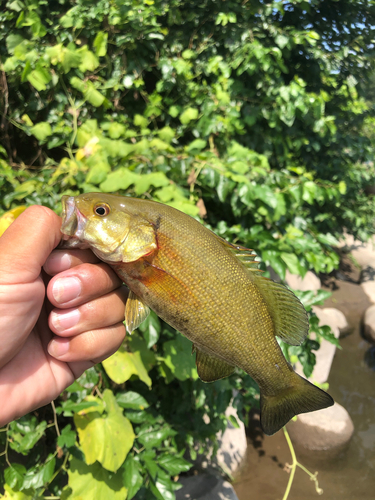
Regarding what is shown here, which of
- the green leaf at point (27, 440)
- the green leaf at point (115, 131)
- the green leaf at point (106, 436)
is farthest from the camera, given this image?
the green leaf at point (115, 131)

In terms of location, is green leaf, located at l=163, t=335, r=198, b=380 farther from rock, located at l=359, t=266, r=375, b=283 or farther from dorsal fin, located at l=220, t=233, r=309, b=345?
rock, located at l=359, t=266, r=375, b=283

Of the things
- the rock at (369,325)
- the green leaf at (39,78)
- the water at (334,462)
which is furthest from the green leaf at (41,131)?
the rock at (369,325)

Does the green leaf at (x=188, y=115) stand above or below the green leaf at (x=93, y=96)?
below

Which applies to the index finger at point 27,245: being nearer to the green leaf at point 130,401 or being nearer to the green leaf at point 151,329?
the green leaf at point 151,329

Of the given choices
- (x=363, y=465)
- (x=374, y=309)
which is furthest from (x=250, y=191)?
(x=374, y=309)

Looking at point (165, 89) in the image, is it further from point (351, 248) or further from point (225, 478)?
point (351, 248)

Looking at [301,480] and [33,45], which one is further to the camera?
[301,480]

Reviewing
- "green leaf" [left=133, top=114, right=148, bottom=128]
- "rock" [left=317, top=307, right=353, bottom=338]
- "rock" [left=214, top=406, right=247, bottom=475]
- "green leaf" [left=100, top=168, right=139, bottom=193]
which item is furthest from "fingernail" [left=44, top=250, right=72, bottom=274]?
"rock" [left=317, top=307, right=353, bottom=338]
